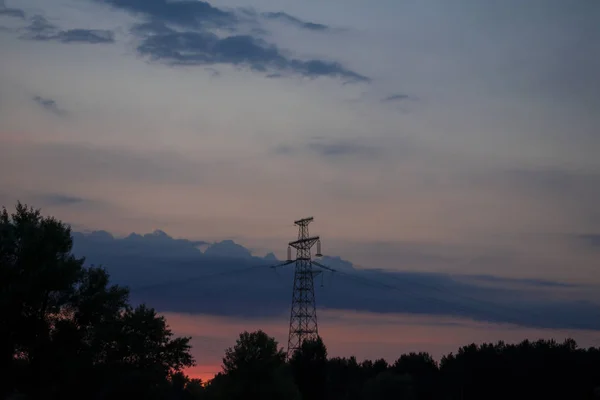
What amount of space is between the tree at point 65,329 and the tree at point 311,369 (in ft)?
83.3

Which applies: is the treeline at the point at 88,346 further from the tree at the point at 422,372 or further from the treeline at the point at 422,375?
the tree at the point at 422,372

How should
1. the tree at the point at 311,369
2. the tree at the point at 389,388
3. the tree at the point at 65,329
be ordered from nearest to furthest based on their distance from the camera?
the tree at the point at 65,329, the tree at the point at 311,369, the tree at the point at 389,388

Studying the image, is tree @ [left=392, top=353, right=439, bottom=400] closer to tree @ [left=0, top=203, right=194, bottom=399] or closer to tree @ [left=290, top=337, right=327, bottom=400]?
tree @ [left=290, top=337, right=327, bottom=400]

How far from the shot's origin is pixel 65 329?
8719 cm

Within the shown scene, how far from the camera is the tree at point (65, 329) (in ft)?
272

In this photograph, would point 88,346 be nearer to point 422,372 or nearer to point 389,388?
point 389,388

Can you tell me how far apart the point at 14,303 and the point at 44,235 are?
7605 mm

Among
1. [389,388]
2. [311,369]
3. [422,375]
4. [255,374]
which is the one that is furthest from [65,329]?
[422,375]

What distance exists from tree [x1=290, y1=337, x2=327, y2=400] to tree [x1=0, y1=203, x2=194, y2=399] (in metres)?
25.4

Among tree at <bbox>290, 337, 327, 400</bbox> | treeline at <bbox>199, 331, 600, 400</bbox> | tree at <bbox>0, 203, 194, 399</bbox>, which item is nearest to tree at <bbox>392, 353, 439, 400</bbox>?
treeline at <bbox>199, 331, 600, 400</bbox>

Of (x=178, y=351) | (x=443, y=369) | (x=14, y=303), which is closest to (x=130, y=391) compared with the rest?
(x=178, y=351)

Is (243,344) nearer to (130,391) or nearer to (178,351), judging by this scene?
(178,351)

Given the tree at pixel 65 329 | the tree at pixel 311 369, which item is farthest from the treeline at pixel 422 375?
the tree at pixel 65 329

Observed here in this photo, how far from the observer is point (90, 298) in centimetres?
9012
